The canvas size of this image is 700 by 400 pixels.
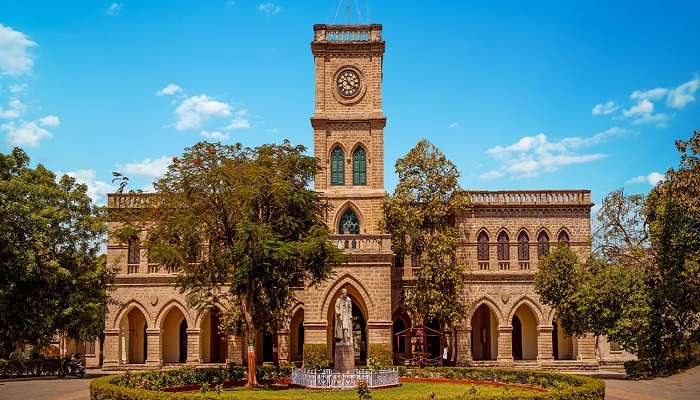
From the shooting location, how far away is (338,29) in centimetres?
4262

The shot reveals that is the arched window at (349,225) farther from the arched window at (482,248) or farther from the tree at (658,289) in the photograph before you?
the tree at (658,289)

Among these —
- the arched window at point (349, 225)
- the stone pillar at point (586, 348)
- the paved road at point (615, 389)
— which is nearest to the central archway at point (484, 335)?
the stone pillar at point (586, 348)

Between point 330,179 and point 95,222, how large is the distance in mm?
13704

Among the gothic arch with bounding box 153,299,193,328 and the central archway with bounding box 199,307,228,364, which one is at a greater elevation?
the gothic arch with bounding box 153,299,193,328

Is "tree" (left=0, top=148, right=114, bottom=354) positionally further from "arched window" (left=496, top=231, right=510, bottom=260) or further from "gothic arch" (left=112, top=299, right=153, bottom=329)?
"arched window" (left=496, top=231, right=510, bottom=260)

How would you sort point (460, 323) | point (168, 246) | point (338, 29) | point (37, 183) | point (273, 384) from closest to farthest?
1. point (168, 246)
2. point (273, 384)
3. point (37, 183)
4. point (460, 323)
5. point (338, 29)

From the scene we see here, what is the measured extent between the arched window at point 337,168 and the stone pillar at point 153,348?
12.8 m

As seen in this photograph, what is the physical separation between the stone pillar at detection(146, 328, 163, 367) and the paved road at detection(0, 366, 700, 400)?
26.7 ft

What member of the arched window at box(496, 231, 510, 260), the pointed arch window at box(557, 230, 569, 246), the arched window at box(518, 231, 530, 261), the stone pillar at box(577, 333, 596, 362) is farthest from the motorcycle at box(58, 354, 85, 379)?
the pointed arch window at box(557, 230, 569, 246)

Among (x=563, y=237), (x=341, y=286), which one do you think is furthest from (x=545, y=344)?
(x=341, y=286)

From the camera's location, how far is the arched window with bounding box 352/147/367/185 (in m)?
41.9

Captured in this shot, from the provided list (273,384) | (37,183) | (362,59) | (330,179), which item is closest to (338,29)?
(362,59)

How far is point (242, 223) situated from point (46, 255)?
1071 cm

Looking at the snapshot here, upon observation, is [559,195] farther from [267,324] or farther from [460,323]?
[267,324]
